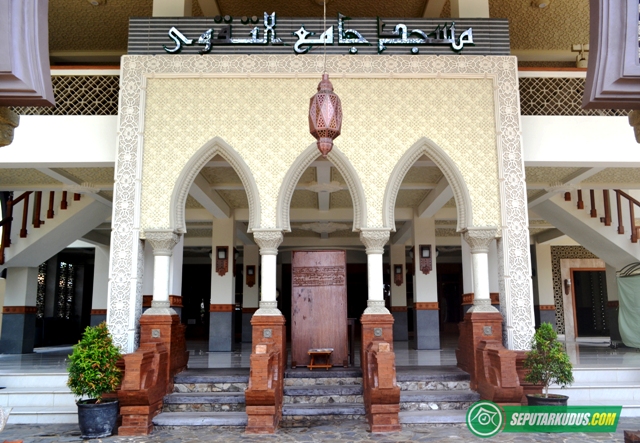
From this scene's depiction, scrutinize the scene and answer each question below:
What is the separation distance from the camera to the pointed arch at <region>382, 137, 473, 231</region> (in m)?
6.97

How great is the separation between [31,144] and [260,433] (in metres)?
4.66

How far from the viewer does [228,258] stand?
11.3 m

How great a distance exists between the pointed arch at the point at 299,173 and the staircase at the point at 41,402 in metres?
3.28

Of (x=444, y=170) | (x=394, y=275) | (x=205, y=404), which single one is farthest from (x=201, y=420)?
(x=394, y=275)

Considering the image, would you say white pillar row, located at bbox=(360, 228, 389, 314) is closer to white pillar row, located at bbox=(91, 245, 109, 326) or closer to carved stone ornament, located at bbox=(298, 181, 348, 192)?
carved stone ornament, located at bbox=(298, 181, 348, 192)

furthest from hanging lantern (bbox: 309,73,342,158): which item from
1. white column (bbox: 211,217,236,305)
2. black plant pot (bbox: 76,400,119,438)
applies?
white column (bbox: 211,217,236,305)

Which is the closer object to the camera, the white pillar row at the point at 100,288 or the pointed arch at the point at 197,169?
the pointed arch at the point at 197,169

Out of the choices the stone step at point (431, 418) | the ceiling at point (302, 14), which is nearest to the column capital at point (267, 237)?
the stone step at point (431, 418)

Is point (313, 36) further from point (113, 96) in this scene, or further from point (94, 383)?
point (94, 383)

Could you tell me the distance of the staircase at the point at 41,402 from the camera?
Result: 21.3 ft

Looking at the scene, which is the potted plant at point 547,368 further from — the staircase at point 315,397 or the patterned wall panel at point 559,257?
the patterned wall panel at point 559,257

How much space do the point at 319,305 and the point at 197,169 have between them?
2731 mm

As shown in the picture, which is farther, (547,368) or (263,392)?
(547,368)

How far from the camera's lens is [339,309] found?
325 inches
